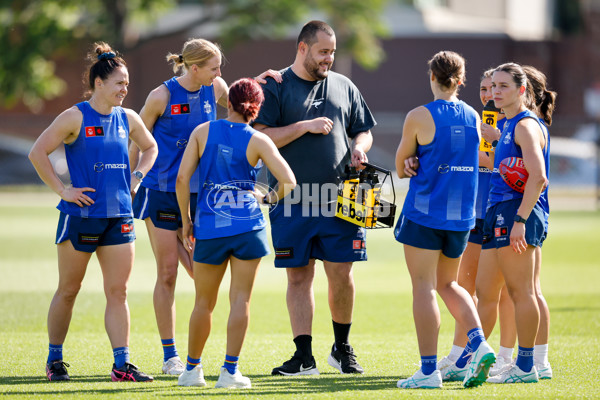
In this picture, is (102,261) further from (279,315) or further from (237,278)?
(279,315)

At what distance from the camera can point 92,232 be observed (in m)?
6.12

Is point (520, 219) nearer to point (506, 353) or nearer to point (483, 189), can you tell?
point (483, 189)

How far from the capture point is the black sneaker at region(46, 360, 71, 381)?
243 inches

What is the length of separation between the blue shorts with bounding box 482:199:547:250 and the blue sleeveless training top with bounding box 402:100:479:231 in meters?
0.22

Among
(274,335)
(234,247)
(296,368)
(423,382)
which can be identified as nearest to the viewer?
(234,247)

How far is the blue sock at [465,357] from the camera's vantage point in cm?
636

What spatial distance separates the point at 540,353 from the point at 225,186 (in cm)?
257

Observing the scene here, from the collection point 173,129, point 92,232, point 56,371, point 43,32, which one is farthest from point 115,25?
point 56,371

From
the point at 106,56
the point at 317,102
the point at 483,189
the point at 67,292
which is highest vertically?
the point at 106,56

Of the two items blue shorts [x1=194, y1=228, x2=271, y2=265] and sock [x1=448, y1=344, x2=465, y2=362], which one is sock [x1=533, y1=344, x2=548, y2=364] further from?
blue shorts [x1=194, y1=228, x2=271, y2=265]

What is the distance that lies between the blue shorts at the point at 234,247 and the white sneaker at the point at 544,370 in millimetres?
2156

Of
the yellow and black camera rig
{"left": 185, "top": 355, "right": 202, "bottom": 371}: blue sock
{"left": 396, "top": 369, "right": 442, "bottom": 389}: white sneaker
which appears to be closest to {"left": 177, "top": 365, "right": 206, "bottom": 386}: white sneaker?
{"left": 185, "top": 355, "right": 202, "bottom": 371}: blue sock

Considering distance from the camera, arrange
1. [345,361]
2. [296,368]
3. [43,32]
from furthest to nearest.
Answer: [43,32]
[345,361]
[296,368]

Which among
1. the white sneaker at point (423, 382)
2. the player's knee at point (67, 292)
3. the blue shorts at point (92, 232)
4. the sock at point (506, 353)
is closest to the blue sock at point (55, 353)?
the player's knee at point (67, 292)
